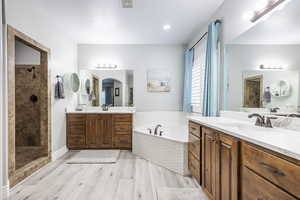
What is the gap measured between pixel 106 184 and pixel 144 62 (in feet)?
10.1

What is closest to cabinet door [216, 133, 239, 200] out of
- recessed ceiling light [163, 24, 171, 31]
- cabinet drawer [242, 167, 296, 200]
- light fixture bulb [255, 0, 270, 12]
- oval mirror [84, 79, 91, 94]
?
cabinet drawer [242, 167, 296, 200]

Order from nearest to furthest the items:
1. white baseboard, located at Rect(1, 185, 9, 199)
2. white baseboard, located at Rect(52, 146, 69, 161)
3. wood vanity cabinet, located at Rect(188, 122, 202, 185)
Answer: white baseboard, located at Rect(1, 185, 9, 199), wood vanity cabinet, located at Rect(188, 122, 202, 185), white baseboard, located at Rect(52, 146, 69, 161)

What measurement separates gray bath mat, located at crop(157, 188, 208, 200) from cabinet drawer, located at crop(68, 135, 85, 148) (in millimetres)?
2408

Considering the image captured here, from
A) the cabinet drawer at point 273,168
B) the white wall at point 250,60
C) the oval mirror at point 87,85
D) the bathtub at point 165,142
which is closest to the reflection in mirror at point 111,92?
the oval mirror at point 87,85

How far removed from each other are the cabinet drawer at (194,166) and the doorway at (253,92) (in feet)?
3.00

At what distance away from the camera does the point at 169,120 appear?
462cm

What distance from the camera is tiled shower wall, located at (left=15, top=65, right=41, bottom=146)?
4020 mm

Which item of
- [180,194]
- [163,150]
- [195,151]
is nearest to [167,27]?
[163,150]

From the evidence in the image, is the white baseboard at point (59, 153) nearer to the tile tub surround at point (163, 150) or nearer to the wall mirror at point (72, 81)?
the wall mirror at point (72, 81)

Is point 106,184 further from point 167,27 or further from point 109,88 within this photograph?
point 167,27

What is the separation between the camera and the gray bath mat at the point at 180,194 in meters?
2.10

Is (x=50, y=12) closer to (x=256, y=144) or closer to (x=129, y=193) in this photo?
(x=129, y=193)

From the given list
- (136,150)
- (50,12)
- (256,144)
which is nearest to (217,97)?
(256,144)

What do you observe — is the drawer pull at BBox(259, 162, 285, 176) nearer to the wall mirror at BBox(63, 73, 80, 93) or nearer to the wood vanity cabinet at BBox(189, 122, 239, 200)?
the wood vanity cabinet at BBox(189, 122, 239, 200)
